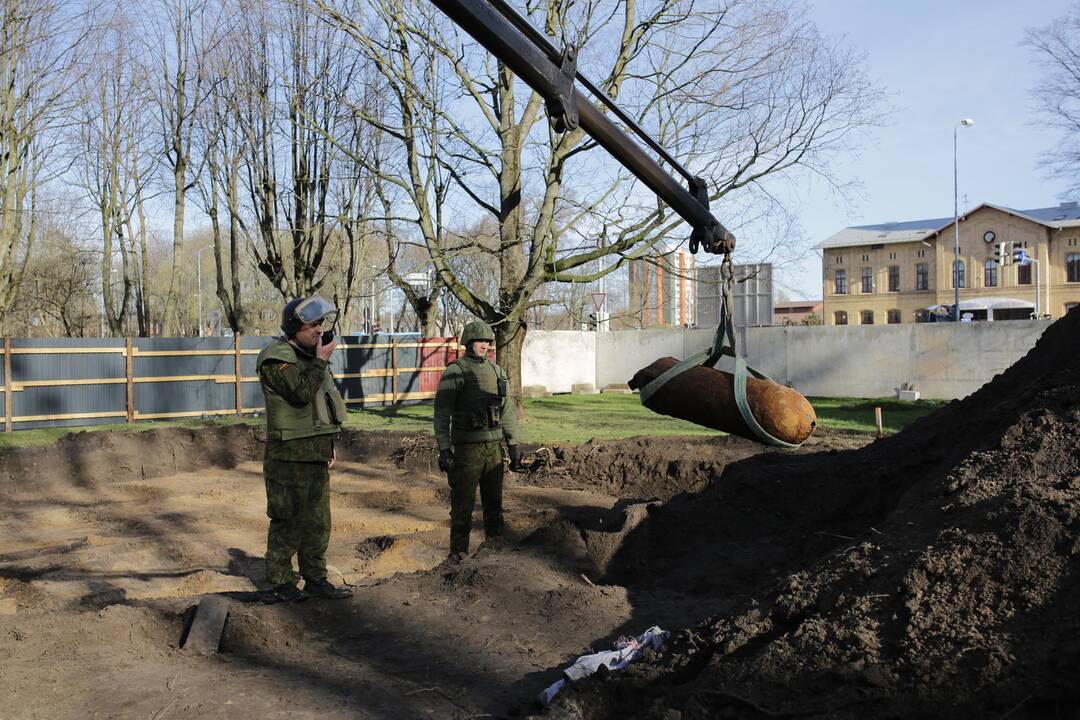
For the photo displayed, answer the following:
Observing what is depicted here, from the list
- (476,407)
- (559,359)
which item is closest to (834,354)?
(559,359)

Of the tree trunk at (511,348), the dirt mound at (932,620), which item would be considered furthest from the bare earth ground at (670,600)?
the tree trunk at (511,348)

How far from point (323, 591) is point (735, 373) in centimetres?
284

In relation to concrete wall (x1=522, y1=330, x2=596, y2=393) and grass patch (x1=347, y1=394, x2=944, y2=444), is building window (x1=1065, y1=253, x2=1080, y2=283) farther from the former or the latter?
concrete wall (x1=522, y1=330, x2=596, y2=393)

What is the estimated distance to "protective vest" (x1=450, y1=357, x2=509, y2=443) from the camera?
6574 mm

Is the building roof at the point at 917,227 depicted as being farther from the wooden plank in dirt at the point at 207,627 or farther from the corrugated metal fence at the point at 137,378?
the wooden plank in dirt at the point at 207,627

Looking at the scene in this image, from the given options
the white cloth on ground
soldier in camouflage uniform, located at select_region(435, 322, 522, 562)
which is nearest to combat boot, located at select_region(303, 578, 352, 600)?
soldier in camouflage uniform, located at select_region(435, 322, 522, 562)

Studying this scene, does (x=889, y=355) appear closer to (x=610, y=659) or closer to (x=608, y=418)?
(x=608, y=418)

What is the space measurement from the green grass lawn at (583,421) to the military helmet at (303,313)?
344 inches

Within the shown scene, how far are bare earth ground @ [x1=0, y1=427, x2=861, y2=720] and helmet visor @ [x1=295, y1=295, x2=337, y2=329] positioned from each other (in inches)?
66.8

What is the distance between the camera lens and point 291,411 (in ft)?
17.2

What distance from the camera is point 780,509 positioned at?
24.4ft

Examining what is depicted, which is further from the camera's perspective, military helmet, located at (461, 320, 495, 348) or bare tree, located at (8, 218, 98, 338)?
bare tree, located at (8, 218, 98, 338)

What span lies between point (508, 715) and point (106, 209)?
25450mm

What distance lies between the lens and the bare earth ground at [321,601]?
12.8 feet
